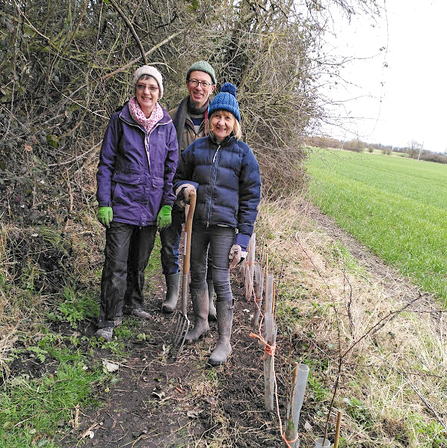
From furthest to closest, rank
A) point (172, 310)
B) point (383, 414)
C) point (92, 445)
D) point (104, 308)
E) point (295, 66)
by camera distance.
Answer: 1. point (295, 66)
2. point (172, 310)
3. point (104, 308)
4. point (383, 414)
5. point (92, 445)

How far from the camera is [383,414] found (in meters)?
2.59

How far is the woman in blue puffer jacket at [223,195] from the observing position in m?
2.88

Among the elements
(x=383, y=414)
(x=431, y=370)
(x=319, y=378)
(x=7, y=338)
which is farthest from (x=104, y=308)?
(x=431, y=370)

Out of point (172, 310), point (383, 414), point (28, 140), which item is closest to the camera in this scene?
point (383, 414)

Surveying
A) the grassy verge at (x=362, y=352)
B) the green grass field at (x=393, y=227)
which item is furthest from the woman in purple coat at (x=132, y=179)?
the green grass field at (x=393, y=227)

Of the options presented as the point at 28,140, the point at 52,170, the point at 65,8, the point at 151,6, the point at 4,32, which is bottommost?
the point at 52,170

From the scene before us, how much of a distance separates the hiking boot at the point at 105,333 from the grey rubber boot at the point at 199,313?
25.6 inches

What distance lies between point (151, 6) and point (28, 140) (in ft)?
9.01

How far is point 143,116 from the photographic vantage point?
3043 millimetres

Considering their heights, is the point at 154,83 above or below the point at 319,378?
above

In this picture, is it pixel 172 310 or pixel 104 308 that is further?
pixel 172 310

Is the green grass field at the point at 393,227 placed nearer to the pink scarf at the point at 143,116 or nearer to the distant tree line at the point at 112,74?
the distant tree line at the point at 112,74

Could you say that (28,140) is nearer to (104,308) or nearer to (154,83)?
(154,83)

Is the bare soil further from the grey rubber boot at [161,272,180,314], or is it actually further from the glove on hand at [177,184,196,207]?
the glove on hand at [177,184,196,207]
